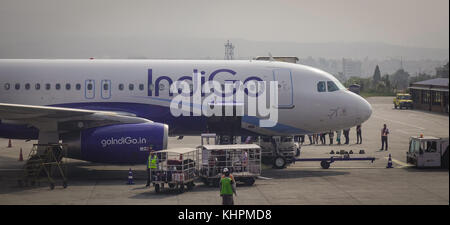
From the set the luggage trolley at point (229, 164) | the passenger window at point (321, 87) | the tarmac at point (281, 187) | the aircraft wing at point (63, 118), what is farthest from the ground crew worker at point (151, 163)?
the passenger window at point (321, 87)

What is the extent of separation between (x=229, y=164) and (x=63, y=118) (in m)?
7.15

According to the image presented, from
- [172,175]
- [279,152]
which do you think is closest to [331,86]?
[279,152]

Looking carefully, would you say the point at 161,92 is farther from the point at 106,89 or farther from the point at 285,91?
the point at 285,91

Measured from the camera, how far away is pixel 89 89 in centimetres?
2595

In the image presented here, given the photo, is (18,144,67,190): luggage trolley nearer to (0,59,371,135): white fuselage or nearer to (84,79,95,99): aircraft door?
(0,59,371,135): white fuselage

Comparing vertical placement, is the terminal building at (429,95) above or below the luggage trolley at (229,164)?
above

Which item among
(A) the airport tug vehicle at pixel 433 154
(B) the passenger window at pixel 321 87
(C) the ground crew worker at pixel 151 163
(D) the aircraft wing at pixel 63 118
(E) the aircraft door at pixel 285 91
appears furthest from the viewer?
(A) the airport tug vehicle at pixel 433 154

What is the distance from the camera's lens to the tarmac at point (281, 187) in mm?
19672

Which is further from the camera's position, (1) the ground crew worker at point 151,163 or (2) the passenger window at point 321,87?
(2) the passenger window at point 321,87

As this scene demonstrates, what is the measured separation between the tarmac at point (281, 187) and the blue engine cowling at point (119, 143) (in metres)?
1.02

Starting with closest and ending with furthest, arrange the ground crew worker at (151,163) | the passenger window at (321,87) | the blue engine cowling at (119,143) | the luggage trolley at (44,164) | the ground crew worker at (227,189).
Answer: the ground crew worker at (227,189) < the ground crew worker at (151,163) < the luggage trolley at (44,164) < the blue engine cowling at (119,143) < the passenger window at (321,87)

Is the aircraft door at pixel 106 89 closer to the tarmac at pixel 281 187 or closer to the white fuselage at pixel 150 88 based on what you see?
the white fuselage at pixel 150 88

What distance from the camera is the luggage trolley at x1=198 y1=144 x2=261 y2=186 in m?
22.7
